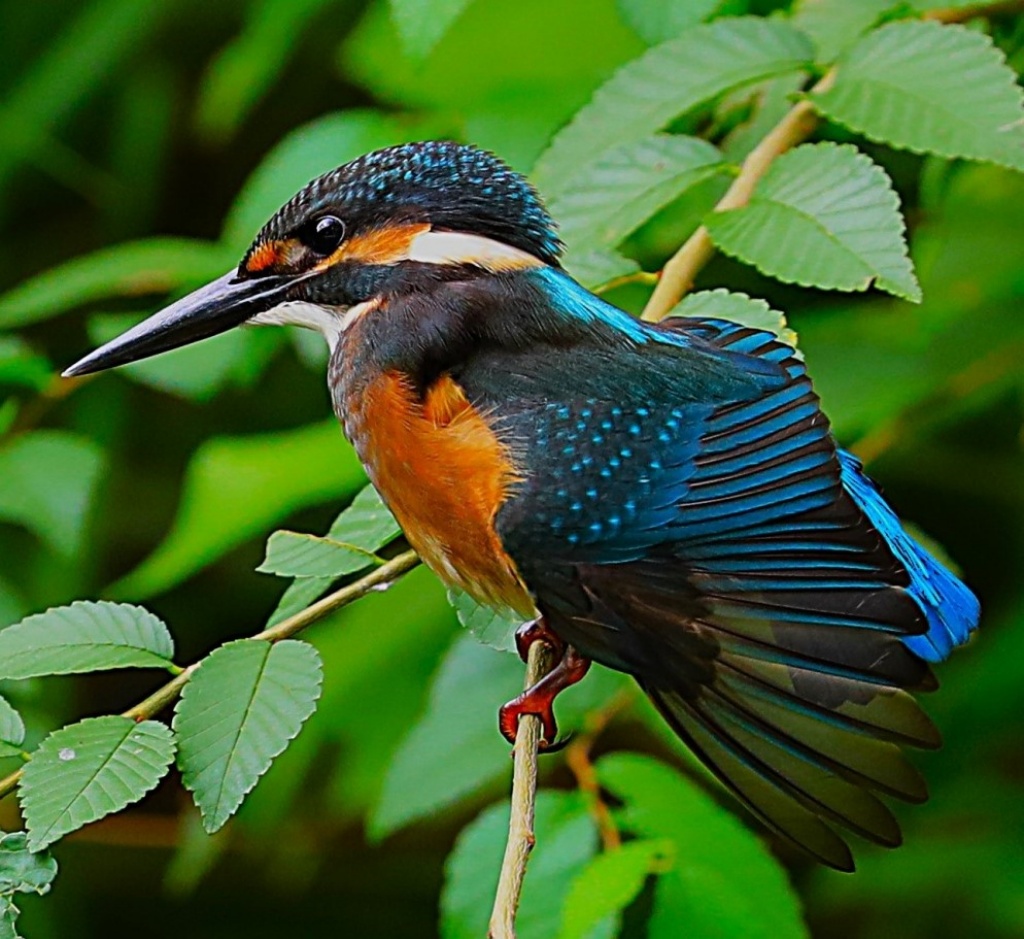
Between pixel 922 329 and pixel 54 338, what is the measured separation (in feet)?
6.20

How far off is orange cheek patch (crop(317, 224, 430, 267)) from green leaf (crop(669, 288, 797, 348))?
255 millimetres

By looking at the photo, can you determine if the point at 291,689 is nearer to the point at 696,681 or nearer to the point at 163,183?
the point at 696,681

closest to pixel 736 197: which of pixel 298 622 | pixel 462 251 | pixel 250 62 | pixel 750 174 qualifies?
pixel 750 174

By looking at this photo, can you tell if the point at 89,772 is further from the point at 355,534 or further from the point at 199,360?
the point at 199,360

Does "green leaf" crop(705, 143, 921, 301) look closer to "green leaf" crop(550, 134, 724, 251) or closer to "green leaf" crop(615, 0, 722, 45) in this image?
"green leaf" crop(550, 134, 724, 251)

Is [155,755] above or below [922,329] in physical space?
above

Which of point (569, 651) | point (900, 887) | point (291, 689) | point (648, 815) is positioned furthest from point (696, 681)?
point (900, 887)

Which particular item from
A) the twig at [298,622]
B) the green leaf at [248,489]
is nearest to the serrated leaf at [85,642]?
the twig at [298,622]

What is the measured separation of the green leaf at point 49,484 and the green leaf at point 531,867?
0.57 metres

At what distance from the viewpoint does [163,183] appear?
3164mm

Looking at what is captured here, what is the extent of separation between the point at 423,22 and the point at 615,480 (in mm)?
540

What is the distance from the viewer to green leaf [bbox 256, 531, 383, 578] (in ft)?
4.04

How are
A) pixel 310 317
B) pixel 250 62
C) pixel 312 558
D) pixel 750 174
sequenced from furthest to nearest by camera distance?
pixel 250 62 < pixel 750 174 < pixel 310 317 < pixel 312 558

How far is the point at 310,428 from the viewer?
223 cm
